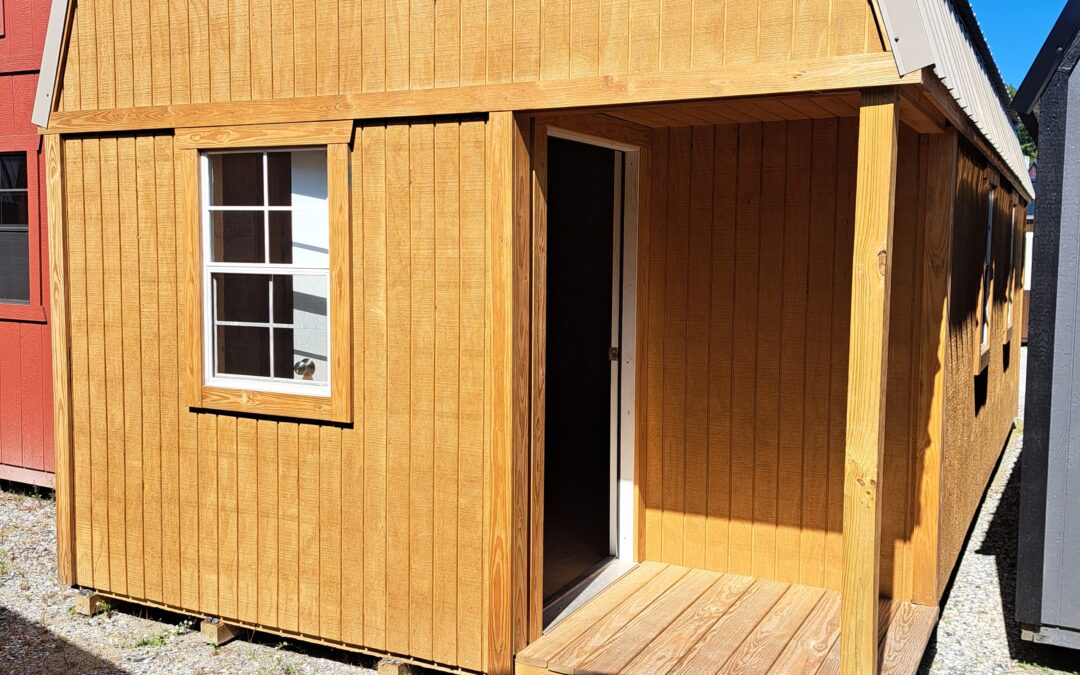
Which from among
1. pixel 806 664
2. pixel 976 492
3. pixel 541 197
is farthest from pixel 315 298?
pixel 976 492

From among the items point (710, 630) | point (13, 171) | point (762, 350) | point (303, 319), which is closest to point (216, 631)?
point (303, 319)

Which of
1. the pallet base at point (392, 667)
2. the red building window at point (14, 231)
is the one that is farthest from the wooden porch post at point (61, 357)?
the red building window at point (14, 231)

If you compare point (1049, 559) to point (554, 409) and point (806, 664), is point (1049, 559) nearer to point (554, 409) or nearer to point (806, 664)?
point (806, 664)

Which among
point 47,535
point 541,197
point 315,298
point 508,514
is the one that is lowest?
point 47,535

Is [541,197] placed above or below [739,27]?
below

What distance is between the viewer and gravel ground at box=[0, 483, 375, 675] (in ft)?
15.7

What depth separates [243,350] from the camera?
4.97m

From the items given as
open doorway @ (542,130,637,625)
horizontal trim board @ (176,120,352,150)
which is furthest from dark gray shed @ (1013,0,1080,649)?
horizontal trim board @ (176,120,352,150)

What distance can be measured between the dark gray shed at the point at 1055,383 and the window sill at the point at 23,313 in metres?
6.64

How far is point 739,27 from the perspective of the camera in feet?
12.3

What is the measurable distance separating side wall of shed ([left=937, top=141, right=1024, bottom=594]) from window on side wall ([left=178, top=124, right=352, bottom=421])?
2.89 m

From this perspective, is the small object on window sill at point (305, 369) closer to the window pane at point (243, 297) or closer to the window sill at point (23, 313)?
the window pane at point (243, 297)

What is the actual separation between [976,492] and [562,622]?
3646 mm

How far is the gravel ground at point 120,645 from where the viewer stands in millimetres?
4797
